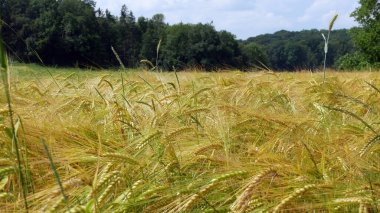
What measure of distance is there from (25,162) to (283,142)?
79 cm

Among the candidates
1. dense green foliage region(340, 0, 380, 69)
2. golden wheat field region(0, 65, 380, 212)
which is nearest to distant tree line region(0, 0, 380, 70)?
dense green foliage region(340, 0, 380, 69)

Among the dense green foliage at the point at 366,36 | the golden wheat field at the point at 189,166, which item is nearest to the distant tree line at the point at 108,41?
the dense green foliage at the point at 366,36

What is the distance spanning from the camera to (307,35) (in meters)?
62.9

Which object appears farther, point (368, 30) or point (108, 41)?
point (108, 41)

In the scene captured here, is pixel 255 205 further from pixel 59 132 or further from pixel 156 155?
pixel 59 132

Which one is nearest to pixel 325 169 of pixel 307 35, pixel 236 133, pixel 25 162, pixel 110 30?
pixel 236 133

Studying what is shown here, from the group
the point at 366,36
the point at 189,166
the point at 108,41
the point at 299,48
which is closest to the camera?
the point at 189,166

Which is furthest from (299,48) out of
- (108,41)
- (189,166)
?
(189,166)

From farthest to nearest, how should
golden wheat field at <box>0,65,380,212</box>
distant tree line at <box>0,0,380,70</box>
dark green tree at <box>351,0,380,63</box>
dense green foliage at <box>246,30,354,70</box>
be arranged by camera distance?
dense green foliage at <box>246,30,354,70</box> → dark green tree at <box>351,0,380,63</box> → distant tree line at <box>0,0,380,70</box> → golden wheat field at <box>0,65,380,212</box>

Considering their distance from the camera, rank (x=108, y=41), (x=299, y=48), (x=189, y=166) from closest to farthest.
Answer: (x=189, y=166)
(x=108, y=41)
(x=299, y=48)

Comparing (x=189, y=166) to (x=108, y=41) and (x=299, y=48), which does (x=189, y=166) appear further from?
(x=299, y=48)

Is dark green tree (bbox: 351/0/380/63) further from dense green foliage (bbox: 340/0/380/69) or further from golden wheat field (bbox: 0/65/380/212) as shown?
golden wheat field (bbox: 0/65/380/212)

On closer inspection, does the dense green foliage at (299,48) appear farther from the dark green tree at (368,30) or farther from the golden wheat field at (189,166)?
the golden wheat field at (189,166)

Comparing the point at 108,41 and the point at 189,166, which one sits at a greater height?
the point at 108,41
